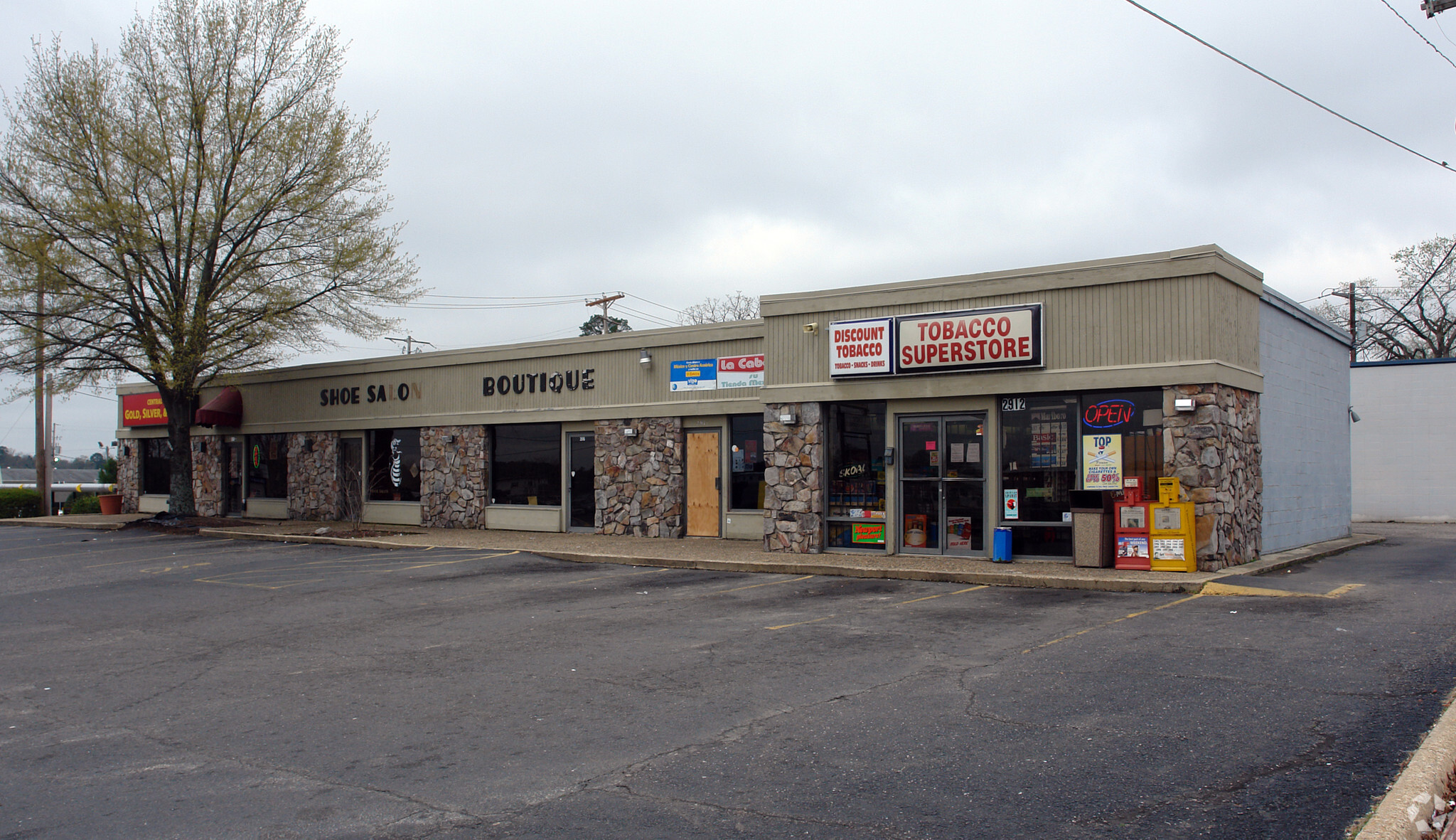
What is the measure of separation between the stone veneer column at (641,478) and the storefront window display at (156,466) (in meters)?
18.8

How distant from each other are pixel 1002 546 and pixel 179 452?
2319cm

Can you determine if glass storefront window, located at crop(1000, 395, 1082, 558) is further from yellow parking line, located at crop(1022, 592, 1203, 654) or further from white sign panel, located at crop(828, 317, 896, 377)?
yellow parking line, located at crop(1022, 592, 1203, 654)

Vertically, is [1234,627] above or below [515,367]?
below

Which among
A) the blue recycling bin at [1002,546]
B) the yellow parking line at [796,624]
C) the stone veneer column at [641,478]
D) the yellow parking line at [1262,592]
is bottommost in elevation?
the yellow parking line at [796,624]

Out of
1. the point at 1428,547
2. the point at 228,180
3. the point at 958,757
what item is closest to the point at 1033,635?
the point at 958,757

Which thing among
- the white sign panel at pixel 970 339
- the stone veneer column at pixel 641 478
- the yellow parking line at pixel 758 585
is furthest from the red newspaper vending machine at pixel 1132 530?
the stone veneer column at pixel 641 478

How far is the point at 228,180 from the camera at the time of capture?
25703 millimetres

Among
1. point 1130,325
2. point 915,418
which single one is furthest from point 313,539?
point 1130,325

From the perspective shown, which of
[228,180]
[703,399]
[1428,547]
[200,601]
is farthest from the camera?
[228,180]

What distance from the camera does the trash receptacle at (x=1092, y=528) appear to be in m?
13.9

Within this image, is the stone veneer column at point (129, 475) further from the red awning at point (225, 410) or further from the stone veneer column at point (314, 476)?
the stone veneer column at point (314, 476)

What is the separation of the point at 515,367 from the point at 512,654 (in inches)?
582

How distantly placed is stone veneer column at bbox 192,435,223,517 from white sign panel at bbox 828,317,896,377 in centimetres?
2173

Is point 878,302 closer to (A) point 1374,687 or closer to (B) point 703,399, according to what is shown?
(B) point 703,399
